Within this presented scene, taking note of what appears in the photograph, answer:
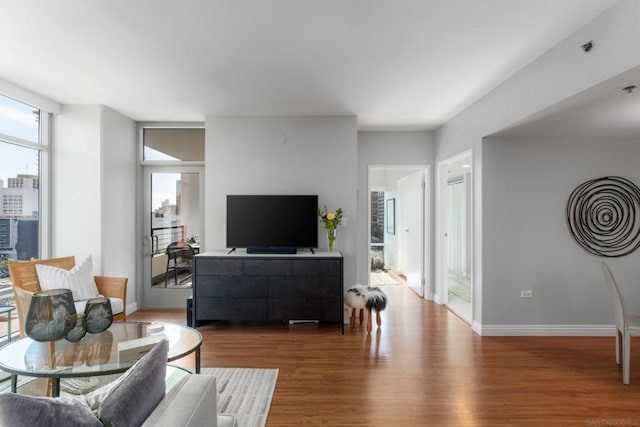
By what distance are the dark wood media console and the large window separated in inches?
71.3

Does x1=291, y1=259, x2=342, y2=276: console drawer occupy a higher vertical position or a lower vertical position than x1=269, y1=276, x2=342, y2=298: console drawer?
higher

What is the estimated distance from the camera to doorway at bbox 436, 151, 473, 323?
5.09 m

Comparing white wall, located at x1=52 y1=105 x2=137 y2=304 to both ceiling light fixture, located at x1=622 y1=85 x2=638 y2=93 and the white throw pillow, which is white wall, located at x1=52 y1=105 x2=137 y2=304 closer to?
the white throw pillow

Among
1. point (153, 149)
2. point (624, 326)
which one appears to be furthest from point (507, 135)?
point (153, 149)

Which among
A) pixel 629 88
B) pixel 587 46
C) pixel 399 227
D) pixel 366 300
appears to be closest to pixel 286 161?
pixel 366 300

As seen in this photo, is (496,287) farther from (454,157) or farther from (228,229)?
(228,229)

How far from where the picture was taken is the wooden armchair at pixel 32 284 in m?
2.93

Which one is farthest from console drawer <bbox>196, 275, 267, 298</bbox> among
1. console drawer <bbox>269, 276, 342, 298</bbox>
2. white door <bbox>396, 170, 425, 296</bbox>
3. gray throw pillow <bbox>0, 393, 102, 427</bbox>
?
gray throw pillow <bbox>0, 393, 102, 427</bbox>

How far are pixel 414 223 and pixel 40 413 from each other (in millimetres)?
5470

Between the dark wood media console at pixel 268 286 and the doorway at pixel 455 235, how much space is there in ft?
6.61

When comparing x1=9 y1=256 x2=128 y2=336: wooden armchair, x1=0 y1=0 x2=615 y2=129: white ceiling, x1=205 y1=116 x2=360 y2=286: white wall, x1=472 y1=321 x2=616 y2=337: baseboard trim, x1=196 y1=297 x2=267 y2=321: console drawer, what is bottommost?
x1=472 y1=321 x2=616 y2=337: baseboard trim

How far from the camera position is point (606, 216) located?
12.3ft

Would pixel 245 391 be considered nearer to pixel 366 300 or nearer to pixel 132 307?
pixel 366 300

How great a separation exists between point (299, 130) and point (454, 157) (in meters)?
2.08
